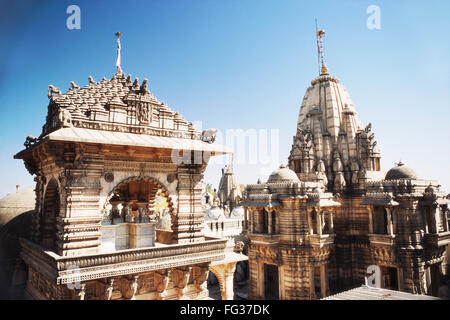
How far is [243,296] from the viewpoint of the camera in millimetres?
26172

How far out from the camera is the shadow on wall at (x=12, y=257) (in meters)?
13.4

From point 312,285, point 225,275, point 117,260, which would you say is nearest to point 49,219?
point 117,260

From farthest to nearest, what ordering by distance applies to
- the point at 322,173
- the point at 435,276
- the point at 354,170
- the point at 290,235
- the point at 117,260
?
1. the point at 354,170
2. the point at 322,173
3. the point at 435,276
4. the point at 290,235
5. the point at 117,260

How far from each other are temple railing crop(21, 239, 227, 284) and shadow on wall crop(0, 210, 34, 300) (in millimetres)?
1865

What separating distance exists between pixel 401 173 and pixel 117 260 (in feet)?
76.8

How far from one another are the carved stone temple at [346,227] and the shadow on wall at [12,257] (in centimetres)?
1600

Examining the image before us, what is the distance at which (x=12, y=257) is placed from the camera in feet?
48.7

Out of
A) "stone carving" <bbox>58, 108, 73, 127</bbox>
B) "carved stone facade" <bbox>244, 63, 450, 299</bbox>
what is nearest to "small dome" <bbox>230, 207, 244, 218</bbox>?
"carved stone facade" <bbox>244, 63, 450, 299</bbox>

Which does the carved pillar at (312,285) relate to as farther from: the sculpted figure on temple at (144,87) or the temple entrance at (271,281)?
the sculpted figure on temple at (144,87)

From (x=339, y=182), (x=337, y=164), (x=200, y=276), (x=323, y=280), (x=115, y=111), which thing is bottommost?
(x=323, y=280)

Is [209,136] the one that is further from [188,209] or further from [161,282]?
[161,282]

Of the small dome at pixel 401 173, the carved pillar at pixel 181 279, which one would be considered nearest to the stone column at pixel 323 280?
the small dome at pixel 401 173
